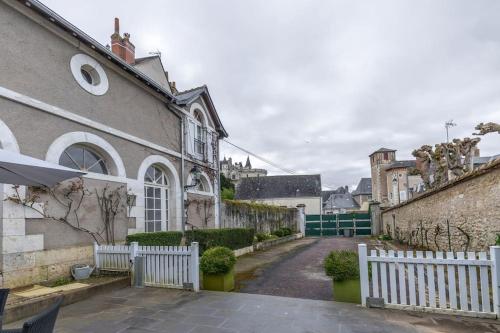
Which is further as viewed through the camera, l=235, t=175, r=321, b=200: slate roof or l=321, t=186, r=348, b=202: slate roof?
l=321, t=186, r=348, b=202: slate roof

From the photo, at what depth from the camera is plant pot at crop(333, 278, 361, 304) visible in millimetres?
4969

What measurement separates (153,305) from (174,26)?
20.1 feet

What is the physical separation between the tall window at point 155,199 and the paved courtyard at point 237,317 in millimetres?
4147

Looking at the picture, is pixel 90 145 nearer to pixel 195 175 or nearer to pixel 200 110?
pixel 195 175

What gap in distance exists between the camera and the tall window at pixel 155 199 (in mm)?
9312

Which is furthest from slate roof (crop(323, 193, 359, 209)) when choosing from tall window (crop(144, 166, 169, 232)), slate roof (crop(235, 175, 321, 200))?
tall window (crop(144, 166, 169, 232))

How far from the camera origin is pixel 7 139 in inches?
207

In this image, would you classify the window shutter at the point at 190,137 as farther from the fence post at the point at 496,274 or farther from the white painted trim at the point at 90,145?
the fence post at the point at 496,274

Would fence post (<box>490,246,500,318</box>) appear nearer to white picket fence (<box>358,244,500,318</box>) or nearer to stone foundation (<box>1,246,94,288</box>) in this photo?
white picket fence (<box>358,244,500,318</box>)

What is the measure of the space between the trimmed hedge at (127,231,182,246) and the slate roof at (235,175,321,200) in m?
34.7

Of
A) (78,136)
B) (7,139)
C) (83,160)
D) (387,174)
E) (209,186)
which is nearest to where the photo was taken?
(7,139)

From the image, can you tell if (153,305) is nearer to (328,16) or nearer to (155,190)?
(155,190)

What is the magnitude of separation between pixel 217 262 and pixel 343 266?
2342 millimetres

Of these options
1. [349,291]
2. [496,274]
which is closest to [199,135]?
[349,291]
